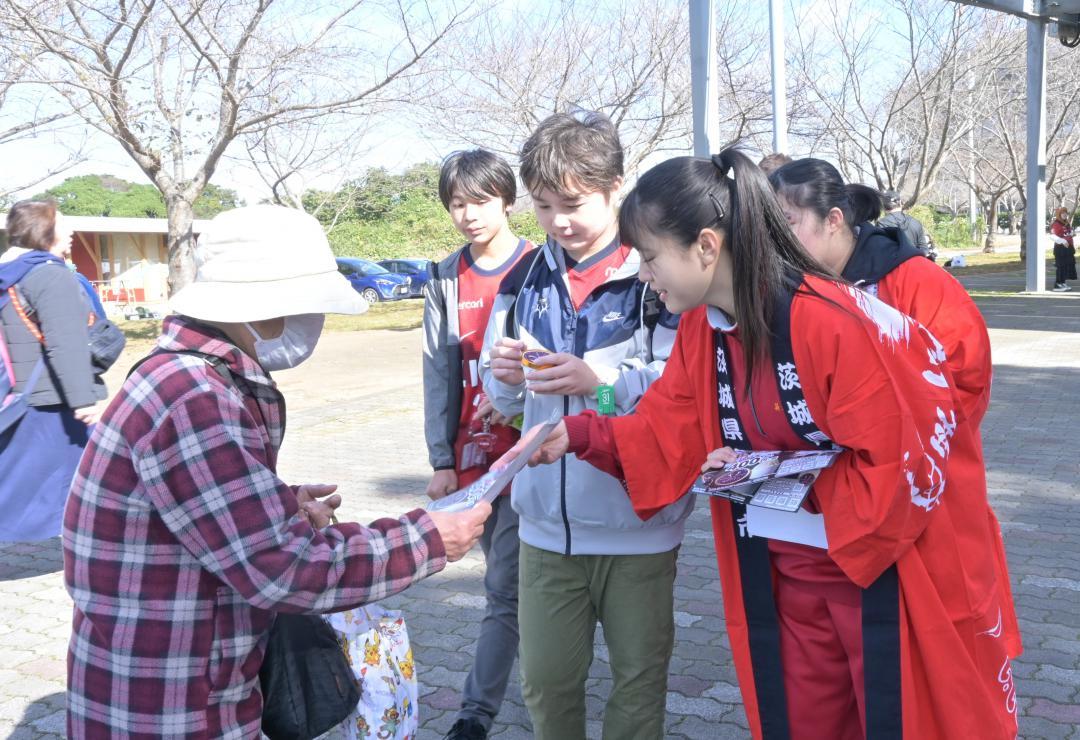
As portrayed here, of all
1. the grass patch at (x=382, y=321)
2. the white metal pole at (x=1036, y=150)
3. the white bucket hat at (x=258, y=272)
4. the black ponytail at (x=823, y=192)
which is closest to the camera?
the white bucket hat at (x=258, y=272)

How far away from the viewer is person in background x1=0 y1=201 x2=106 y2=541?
5.20m

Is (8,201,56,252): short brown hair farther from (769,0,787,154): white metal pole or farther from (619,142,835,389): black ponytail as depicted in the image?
(769,0,787,154): white metal pole

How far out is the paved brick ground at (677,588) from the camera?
3.78 m

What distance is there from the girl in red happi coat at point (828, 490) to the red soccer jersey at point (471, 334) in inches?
52.3

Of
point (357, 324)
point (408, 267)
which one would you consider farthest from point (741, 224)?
point (408, 267)

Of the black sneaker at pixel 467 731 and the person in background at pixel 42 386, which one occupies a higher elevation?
the person in background at pixel 42 386

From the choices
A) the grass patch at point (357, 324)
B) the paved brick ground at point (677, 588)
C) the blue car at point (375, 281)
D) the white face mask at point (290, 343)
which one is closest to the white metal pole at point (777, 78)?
the paved brick ground at point (677, 588)

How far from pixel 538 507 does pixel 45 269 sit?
3614 millimetres

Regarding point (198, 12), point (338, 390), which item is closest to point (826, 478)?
point (338, 390)

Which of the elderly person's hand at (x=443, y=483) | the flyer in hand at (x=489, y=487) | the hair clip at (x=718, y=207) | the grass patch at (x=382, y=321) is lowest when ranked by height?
the grass patch at (x=382, y=321)

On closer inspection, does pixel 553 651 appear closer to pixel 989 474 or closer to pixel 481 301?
pixel 481 301

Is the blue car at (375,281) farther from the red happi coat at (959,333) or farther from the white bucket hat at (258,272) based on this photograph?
the white bucket hat at (258,272)

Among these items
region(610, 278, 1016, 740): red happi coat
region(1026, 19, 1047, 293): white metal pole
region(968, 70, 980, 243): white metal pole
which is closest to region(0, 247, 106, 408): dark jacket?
region(610, 278, 1016, 740): red happi coat

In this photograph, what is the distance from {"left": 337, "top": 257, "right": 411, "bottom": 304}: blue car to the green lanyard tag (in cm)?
2690
